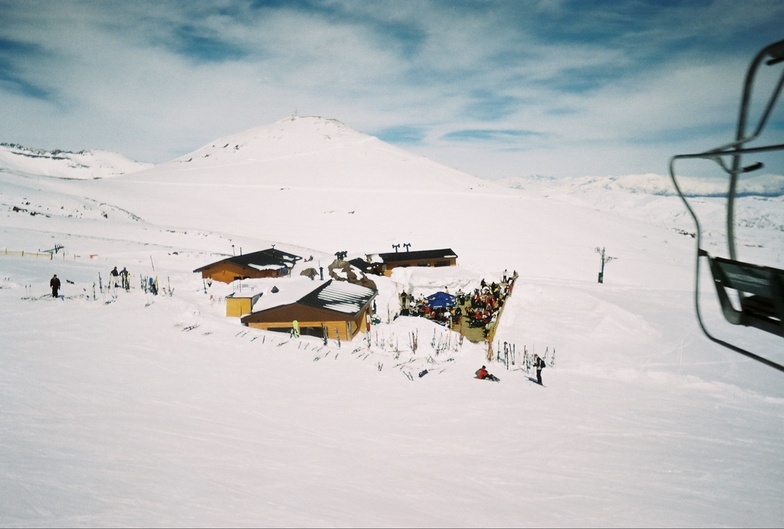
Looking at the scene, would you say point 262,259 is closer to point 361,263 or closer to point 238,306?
point 361,263

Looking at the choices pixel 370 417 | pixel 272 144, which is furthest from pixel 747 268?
pixel 272 144

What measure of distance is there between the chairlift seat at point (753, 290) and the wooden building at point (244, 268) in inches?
1185

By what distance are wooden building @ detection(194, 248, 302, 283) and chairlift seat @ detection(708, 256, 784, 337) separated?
30.1m

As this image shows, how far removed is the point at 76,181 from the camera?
9406 centimetres

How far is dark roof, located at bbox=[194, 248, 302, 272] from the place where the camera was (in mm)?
32125

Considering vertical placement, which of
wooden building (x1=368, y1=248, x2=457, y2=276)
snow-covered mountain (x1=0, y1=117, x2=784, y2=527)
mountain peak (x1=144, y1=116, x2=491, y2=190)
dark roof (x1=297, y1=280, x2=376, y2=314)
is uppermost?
mountain peak (x1=144, y1=116, x2=491, y2=190)

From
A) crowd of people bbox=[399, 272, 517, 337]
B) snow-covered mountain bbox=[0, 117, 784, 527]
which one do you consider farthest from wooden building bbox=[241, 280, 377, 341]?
crowd of people bbox=[399, 272, 517, 337]

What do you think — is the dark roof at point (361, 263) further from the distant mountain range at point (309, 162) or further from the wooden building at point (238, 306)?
the distant mountain range at point (309, 162)

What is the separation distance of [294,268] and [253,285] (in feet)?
41.9

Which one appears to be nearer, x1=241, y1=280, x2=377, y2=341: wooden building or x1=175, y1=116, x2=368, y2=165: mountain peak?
x1=241, y1=280, x2=377, y2=341: wooden building

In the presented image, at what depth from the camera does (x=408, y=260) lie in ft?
138

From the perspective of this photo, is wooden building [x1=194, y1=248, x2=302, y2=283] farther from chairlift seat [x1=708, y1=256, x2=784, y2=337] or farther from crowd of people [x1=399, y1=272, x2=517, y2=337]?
chairlift seat [x1=708, y1=256, x2=784, y2=337]

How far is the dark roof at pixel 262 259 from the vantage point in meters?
32.1

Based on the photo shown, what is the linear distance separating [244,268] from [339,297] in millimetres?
12964
